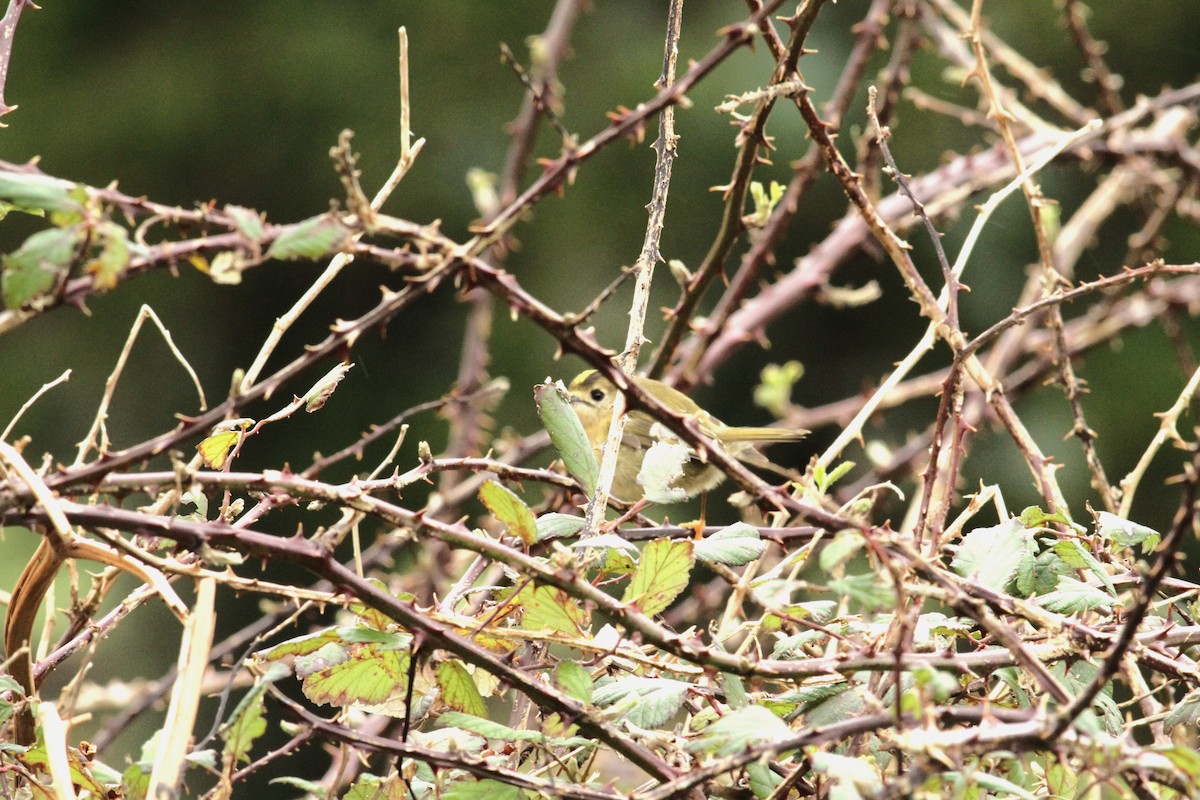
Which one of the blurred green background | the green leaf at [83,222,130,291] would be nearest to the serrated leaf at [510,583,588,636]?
the green leaf at [83,222,130,291]

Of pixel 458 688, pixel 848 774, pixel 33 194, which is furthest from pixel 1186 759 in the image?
pixel 33 194

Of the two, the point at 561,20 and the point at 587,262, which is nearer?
the point at 561,20

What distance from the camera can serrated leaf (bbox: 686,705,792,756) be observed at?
819 millimetres

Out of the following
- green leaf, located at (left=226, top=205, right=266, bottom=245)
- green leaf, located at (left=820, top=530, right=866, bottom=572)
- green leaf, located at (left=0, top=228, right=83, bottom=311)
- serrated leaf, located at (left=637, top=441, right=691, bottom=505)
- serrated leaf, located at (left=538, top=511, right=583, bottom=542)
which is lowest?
serrated leaf, located at (left=538, top=511, right=583, bottom=542)

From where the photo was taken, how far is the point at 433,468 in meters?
1.17

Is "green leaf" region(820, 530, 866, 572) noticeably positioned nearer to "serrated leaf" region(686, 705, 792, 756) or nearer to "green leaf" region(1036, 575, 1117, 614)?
"serrated leaf" region(686, 705, 792, 756)

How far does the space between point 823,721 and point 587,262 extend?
6239 millimetres

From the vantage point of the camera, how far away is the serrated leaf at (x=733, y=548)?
1031 millimetres

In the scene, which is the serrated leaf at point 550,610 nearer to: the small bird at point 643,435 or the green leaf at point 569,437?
the green leaf at point 569,437

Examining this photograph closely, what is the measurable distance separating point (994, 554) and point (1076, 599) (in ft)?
0.24

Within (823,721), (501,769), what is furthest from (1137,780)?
(501,769)

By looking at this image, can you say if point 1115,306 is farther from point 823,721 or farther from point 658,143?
point 823,721

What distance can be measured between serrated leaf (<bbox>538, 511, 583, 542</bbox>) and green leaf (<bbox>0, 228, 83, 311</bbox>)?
51 cm

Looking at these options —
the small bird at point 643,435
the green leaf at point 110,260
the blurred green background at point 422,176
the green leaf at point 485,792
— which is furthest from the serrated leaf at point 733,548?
the blurred green background at point 422,176
